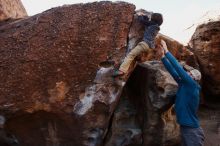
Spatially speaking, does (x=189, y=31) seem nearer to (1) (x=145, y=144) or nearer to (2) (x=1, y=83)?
(1) (x=145, y=144)

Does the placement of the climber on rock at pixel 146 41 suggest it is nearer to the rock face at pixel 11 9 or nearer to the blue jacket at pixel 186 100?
the blue jacket at pixel 186 100

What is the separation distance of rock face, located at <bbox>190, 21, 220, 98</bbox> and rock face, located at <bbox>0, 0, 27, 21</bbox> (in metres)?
4.35

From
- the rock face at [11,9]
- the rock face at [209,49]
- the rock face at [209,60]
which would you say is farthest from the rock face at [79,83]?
the rock face at [209,49]

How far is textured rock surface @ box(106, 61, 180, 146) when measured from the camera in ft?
22.3

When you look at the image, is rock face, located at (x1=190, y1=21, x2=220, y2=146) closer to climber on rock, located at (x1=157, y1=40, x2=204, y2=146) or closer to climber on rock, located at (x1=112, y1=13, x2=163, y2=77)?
climber on rock, located at (x1=157, y1=40, x2=204, y2=146)

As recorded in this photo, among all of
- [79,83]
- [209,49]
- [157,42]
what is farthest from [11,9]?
[209,49]

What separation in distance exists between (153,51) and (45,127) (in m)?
2.59

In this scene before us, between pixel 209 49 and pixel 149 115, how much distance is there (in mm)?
3168

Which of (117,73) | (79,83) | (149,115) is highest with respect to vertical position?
(117,73)

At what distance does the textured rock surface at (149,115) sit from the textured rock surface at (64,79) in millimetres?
479

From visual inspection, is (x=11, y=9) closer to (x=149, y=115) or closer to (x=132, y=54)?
(x=132, y=54)

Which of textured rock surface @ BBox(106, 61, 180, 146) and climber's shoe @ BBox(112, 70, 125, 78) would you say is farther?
textured rock surface @ BBox(106, 61, 180, 146)

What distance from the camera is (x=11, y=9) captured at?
29.3ft

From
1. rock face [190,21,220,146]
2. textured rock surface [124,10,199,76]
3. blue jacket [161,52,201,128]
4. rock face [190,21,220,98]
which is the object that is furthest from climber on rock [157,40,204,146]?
rock face [190,21,220,98]
